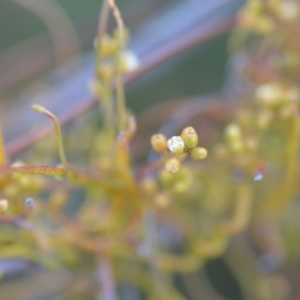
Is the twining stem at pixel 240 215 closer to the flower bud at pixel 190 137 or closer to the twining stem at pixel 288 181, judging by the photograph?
the twining stem at pixel 288 181

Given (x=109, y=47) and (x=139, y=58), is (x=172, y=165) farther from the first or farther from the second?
(x=139, y=58)

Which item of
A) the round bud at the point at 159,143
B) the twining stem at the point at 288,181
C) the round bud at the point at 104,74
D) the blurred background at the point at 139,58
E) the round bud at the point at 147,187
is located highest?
the blurred background at the point at 139,58

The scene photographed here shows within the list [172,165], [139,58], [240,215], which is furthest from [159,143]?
[139,58]

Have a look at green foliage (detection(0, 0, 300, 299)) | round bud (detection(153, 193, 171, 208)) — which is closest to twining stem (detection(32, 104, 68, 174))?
green foliage (detection(0, 0, 300, 299))

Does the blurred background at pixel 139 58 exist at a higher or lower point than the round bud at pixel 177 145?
higher

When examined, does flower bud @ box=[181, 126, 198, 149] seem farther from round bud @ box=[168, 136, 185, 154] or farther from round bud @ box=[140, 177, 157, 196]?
round bud @ box=[140, 177, 157, 196]

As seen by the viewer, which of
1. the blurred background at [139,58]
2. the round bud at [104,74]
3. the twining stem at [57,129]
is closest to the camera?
the twining stem at [57,129]

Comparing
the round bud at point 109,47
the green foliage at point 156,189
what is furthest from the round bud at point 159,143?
the round bud at point 109,47

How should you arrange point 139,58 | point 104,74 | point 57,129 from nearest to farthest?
point 57,129
point 104,74
point 139,58

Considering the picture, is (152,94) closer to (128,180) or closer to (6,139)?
(6,139)

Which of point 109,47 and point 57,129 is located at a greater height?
point 109,47

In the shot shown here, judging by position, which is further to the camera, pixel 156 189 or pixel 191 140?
pixel 156 189
